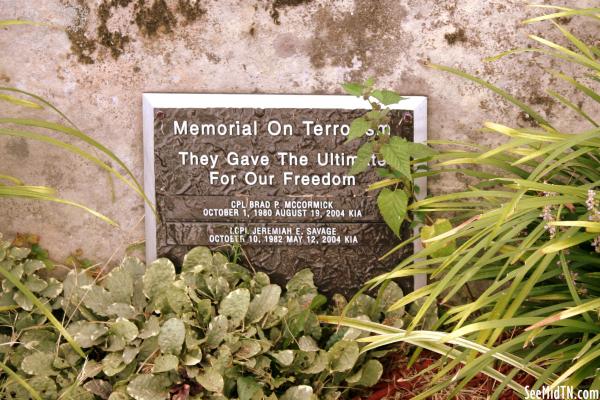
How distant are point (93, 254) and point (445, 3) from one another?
5.16 feet

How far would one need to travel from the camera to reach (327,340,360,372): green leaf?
6.71ft

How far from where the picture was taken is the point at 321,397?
210cm

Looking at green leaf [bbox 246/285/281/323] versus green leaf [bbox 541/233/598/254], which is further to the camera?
green leaf [bbox 246/285/281/323]

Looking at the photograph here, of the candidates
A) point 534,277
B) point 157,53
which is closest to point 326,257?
point 534,277

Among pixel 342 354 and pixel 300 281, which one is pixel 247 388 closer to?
pixel 342 354

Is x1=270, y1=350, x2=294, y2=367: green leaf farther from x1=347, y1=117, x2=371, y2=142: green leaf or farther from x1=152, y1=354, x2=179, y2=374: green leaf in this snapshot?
x1=347, y1=117, x2=371, y2=142: green leaf

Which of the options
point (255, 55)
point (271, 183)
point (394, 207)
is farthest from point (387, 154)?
point (255, 55)

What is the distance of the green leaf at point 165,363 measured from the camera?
6.36ft

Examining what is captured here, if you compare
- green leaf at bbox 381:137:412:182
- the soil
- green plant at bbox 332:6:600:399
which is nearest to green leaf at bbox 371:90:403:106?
green leaf at bbox 381:137:412:182

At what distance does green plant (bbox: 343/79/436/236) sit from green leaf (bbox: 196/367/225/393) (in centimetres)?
73

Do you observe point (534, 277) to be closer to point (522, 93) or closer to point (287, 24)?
point (522, 93)

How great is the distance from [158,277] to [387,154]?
0.87 meters

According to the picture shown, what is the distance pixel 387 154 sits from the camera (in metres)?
2.11

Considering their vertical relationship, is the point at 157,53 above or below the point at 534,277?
above
